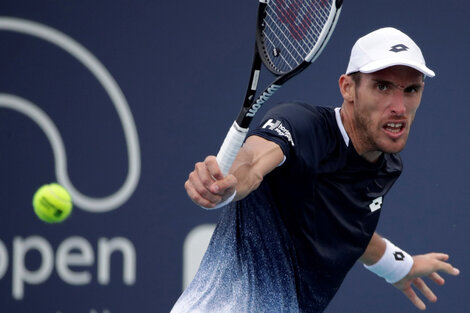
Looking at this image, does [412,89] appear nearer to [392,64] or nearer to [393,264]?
[392,64]

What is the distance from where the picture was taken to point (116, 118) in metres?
5.27

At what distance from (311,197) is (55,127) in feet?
7.88

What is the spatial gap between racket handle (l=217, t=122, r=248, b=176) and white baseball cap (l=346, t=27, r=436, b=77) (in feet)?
2.68

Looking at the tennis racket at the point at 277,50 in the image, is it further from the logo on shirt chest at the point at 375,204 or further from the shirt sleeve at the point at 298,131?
the logo on shirt chest at the point at 375,204

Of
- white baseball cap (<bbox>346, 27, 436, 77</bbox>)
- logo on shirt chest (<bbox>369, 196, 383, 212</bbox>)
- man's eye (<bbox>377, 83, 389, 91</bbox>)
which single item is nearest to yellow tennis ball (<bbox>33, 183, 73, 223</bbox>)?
logo on shirt chest (<bbox>369, 196, 383, 212</bbox>)

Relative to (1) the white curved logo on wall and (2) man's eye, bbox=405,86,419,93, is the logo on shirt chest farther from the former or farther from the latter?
(1) the white curved logo on wall

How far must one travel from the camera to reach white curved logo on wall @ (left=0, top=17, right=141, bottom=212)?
17.2 feet

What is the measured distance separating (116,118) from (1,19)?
2.89 feet

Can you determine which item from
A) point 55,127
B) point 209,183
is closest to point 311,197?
point 209,183

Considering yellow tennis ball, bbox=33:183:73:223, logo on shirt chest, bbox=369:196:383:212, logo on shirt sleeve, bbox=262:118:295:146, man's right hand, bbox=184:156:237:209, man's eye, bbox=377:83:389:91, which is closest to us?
man's right hand, bbox=184:156:237:209

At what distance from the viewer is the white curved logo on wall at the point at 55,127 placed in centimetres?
523

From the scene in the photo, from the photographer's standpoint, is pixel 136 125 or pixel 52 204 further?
pixel 136 125

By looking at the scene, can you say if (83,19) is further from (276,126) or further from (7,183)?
(276,126)

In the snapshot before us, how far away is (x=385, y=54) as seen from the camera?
129 inches
